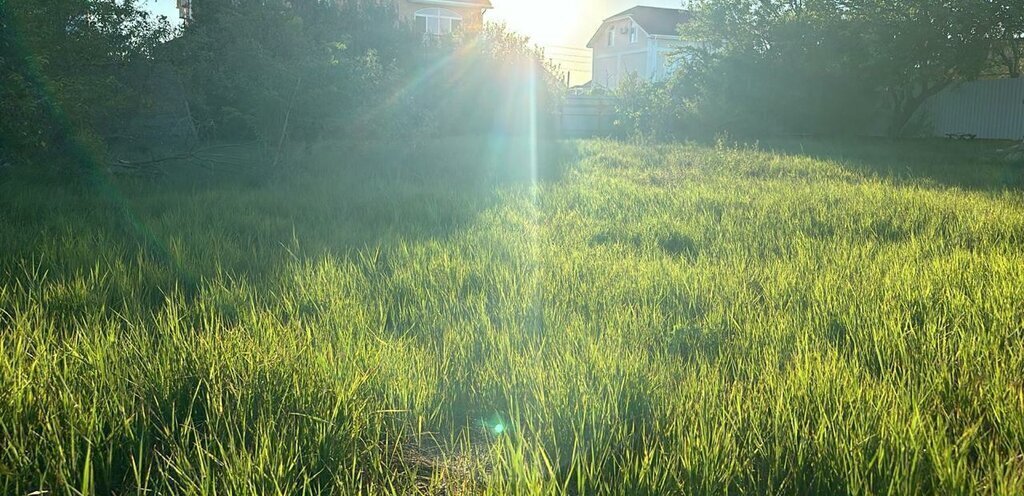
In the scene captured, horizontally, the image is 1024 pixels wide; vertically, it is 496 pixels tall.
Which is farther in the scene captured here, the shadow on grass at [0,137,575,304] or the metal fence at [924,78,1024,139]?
the metal fence at [924,78,1024,139]

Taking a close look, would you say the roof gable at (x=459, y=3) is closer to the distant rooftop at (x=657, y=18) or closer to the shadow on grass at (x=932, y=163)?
the distant rooftop at (x=657, y=18)

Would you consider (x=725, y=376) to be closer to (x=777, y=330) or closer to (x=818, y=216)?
(x=777, y=330)

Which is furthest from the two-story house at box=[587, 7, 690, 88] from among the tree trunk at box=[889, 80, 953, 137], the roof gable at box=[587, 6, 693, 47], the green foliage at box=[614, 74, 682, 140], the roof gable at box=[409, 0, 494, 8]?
the tree trunk at box=[889, 80, 953, 137]

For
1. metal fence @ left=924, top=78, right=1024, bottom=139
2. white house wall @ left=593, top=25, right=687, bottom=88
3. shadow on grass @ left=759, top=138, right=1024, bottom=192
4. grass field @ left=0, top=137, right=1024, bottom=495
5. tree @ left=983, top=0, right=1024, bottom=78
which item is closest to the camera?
grass field @ left=0, top=137, right=1024, bottom=495

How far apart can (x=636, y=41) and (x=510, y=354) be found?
125 feet

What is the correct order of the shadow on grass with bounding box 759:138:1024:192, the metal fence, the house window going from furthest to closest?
the house window < the metal fence < the shadow on grass with bounding box 759:138:1024:192

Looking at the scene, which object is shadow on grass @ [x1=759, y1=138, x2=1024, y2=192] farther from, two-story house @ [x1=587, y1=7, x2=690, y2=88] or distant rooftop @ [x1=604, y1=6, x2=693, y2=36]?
distant rooftop @ [x1=604, y1=6, x2=693, y2=36]

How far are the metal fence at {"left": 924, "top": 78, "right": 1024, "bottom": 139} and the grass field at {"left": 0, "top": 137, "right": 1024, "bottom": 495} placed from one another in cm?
1635

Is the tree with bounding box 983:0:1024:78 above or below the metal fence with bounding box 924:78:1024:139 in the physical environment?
above

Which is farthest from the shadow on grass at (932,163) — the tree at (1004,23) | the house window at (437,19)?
the house window at (437,19)

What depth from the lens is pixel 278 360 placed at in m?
2.02

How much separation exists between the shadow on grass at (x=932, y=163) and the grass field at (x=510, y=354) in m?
3.06

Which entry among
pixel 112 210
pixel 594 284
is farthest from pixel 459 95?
pixel 594 284

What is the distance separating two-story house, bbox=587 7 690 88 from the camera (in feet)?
119
